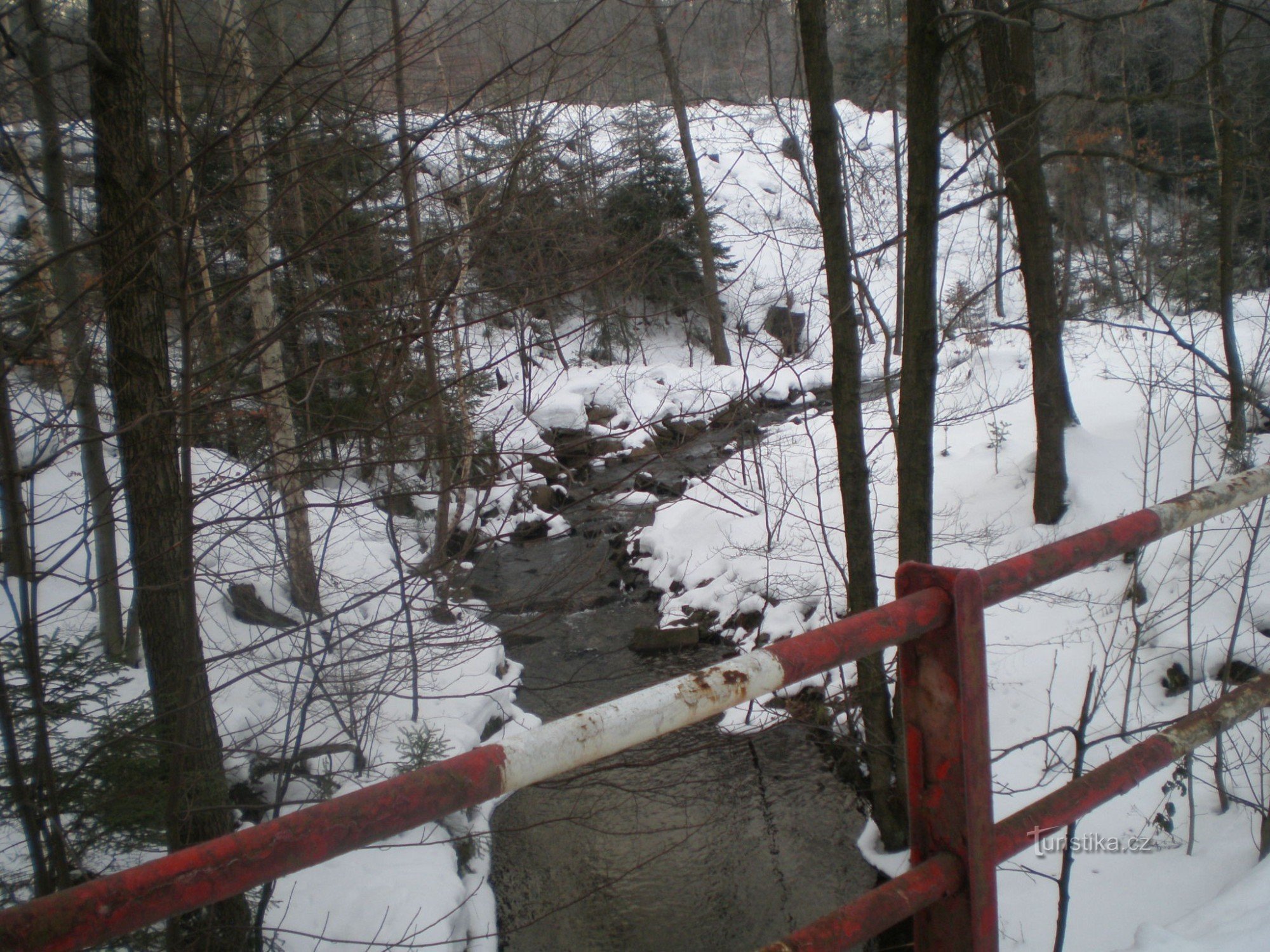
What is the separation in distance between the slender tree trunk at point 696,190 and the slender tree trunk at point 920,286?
1.37 meters

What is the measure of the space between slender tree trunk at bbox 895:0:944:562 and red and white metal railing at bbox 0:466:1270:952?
135 inches

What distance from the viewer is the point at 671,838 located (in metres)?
6.60

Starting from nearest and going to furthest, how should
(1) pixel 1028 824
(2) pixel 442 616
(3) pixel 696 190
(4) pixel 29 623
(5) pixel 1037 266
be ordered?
(1) pixel 1028 824
(4) pixel 29 623
(2) pixel 442 616
(5) pixel 1037 266
(3) pixel 696 190

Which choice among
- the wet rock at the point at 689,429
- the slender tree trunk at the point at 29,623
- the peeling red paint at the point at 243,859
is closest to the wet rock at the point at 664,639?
the wet rock at the point at 689,429

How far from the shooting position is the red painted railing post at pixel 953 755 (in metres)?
1.39

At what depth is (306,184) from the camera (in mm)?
3768

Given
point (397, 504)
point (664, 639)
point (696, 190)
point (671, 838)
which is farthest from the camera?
point (696, 190)

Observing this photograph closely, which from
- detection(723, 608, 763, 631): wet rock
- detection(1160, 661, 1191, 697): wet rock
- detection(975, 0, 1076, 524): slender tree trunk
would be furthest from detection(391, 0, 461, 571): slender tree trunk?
detection(975, 0, 1076, 524): slender tree trunk

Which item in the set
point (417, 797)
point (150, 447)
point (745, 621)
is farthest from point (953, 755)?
point (745, 621)

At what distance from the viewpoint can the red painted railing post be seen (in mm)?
1390

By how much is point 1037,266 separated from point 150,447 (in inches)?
341

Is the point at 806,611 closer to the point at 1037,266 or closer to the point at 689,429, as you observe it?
the point at 1037,266

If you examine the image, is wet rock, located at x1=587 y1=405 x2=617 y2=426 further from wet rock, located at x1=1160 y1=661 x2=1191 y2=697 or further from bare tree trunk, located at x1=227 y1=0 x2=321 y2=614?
wet rock, located at x1=1160 y1=661 x2=1191 y2=697

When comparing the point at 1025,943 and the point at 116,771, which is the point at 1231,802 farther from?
the point at 116,771
